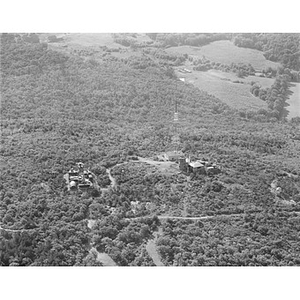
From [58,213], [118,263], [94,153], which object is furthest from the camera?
[94,153]

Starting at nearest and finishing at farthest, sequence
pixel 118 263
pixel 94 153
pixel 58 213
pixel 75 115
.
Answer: pixel 118 263 → pixel 58 213 → pixel 94 153 → pixel 75 115

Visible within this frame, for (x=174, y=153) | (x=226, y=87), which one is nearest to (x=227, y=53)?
(x=226, y=87)

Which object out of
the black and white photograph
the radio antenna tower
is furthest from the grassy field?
the radio antenna tower

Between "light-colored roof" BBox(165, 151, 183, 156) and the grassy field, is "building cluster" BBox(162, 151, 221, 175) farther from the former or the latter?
the grassy field

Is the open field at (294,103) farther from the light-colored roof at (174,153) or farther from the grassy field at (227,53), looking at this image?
the light-colored roof at (174,153)

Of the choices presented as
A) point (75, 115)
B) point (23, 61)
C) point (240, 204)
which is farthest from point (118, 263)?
point (23, 61)

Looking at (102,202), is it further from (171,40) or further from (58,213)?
(171,40)

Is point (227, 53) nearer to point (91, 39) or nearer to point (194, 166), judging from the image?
point (194, 166)
